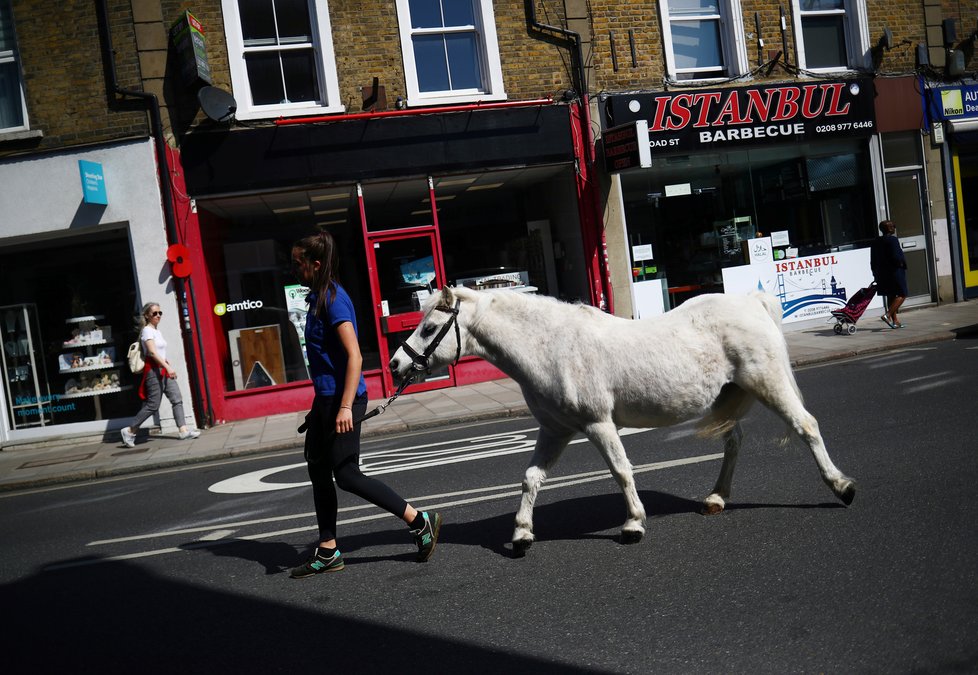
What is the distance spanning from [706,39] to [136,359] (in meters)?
12.1

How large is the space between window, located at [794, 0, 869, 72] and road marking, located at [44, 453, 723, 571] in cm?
1257

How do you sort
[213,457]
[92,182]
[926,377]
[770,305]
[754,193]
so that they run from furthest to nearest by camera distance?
[754,193] → [92,182] → [213,457] → [926,377] → [770,305]

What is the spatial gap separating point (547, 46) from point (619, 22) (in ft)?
5.18

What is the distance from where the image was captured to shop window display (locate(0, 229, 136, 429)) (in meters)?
A: 13.9

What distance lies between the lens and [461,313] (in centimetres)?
530

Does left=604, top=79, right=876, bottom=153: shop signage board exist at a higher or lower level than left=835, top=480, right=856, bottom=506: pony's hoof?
higher

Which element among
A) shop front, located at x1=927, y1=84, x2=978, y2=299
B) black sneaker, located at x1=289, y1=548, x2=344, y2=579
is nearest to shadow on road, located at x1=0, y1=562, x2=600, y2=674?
black sneaker, located at x1=289, y1=548, x2=344, y2=579

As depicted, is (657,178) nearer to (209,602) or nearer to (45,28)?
(45,28)

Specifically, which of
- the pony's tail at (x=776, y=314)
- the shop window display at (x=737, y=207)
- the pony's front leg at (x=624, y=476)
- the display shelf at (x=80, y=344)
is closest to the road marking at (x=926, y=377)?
the pony's tail at (x=776, y=314)

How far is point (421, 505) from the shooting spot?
6656 mm

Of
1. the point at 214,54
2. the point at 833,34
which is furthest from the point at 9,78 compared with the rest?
the point at 833,34

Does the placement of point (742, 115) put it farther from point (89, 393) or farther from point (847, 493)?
point (89, 393)

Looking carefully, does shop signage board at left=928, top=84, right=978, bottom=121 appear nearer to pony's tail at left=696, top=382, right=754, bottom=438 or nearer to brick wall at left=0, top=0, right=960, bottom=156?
brick wall at left=0, top=0, right=960, bottom=156

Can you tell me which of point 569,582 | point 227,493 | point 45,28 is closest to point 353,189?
point 45,28
